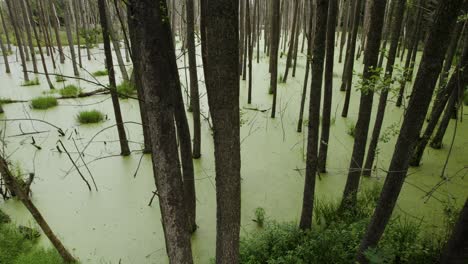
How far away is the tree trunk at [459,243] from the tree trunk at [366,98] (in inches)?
21.7

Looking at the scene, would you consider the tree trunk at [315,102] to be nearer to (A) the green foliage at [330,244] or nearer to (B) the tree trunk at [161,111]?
(A) the green foliage at [330,244]

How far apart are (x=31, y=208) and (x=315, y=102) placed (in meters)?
2.13

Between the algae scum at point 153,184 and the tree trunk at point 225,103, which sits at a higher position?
the tree trunk at point 225,103

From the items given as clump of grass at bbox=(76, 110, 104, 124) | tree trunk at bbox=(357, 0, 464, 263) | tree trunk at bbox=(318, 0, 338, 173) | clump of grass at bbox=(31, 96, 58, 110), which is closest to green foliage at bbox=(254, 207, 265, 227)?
tree trunk at bbox=(318, 0, 338, 173)

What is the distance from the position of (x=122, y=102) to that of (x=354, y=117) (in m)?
4.17

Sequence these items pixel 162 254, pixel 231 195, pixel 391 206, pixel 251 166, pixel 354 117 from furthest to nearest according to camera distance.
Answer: pixel 354 117 < pixel 251 166 < pixel 162 254 < pixel 391 206 < pixel 231 195

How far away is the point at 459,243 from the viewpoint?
62.3 inches

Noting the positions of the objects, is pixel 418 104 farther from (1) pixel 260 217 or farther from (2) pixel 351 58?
(2) pixel 351 58

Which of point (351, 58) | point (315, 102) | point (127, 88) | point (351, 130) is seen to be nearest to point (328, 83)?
point (315, 102)

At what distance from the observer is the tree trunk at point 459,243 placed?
1.54 metres

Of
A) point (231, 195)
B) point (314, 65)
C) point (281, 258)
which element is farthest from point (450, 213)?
point (231, 195)

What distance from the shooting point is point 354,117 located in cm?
467

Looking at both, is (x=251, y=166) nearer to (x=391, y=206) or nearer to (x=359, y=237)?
(x=359, y=237)

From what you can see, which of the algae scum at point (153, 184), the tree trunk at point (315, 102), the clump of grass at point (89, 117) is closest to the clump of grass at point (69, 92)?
the algae scum at point (153, 184)
